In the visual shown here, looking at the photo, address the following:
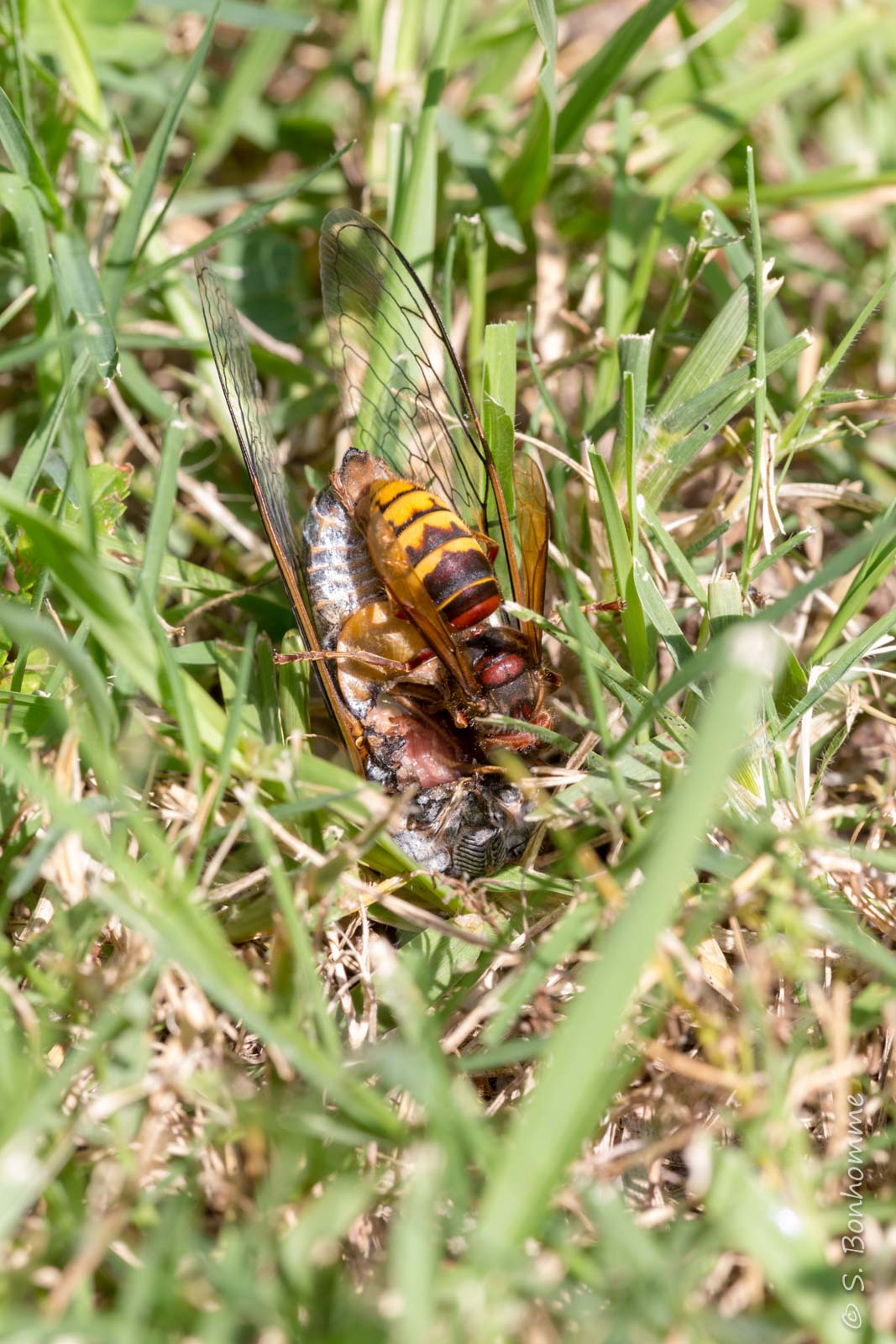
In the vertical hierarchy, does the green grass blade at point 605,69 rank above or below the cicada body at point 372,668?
above

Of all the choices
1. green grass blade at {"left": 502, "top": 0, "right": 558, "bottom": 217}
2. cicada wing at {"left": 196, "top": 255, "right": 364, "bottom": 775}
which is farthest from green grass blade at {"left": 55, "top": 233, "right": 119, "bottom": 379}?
green grass blade at {"left": 502, "top": 0, "right": 558, "bottom": 217}

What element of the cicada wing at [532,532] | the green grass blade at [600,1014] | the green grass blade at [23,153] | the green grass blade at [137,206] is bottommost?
the green grass blade at [600,1014]

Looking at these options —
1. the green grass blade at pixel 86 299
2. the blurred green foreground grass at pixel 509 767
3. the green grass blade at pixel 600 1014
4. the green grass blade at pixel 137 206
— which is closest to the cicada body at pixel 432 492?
the blurred green foreground grass at pixel 509 767

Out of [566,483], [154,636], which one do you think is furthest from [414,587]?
[154,636]

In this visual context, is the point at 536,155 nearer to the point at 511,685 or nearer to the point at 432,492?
the point at 432,492

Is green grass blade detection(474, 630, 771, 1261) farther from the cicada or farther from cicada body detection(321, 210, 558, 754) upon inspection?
cicada body detection(321, 210, 558, 754)

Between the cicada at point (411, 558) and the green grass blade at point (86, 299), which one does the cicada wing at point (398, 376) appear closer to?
the cicada at point (411, 558)

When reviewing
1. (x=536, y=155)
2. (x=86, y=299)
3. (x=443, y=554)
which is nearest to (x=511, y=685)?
(x=443, y=554)
